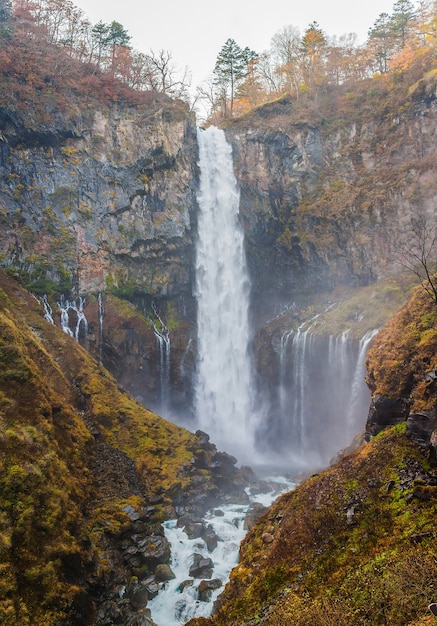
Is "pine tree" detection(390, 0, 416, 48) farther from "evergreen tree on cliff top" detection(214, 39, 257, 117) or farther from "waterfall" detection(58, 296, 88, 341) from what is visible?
"waterfall" detection(58, 296, 88, 341)

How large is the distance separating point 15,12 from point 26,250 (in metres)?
25.5

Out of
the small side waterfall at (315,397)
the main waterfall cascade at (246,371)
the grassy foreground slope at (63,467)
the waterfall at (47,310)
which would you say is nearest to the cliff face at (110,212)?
the waterfall at (47,310)

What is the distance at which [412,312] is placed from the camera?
13672mm

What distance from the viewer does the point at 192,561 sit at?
14.8 m

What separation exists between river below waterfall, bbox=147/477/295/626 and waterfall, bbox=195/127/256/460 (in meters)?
12.2

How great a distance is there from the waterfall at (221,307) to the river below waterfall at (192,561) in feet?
40.1

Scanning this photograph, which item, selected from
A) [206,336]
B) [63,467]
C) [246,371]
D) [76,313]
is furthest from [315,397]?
[63,467]

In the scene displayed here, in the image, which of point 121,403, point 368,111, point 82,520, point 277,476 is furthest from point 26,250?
point 368,111

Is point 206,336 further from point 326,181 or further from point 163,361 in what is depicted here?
point 326,181

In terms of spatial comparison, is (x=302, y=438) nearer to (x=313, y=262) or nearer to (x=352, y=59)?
(x=313, y=262)

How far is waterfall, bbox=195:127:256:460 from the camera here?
107 ft

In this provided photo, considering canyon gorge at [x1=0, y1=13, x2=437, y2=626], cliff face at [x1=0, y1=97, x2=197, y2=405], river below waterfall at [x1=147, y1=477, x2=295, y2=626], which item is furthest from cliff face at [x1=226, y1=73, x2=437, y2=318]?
river below waterfall at [x1=147, y1=477, x2=295, y2=626]

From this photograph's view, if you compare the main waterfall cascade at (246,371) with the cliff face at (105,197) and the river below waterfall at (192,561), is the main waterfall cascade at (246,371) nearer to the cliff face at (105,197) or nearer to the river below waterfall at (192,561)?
the cliff face at (105,197)

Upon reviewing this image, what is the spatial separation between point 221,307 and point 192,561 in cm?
2278
